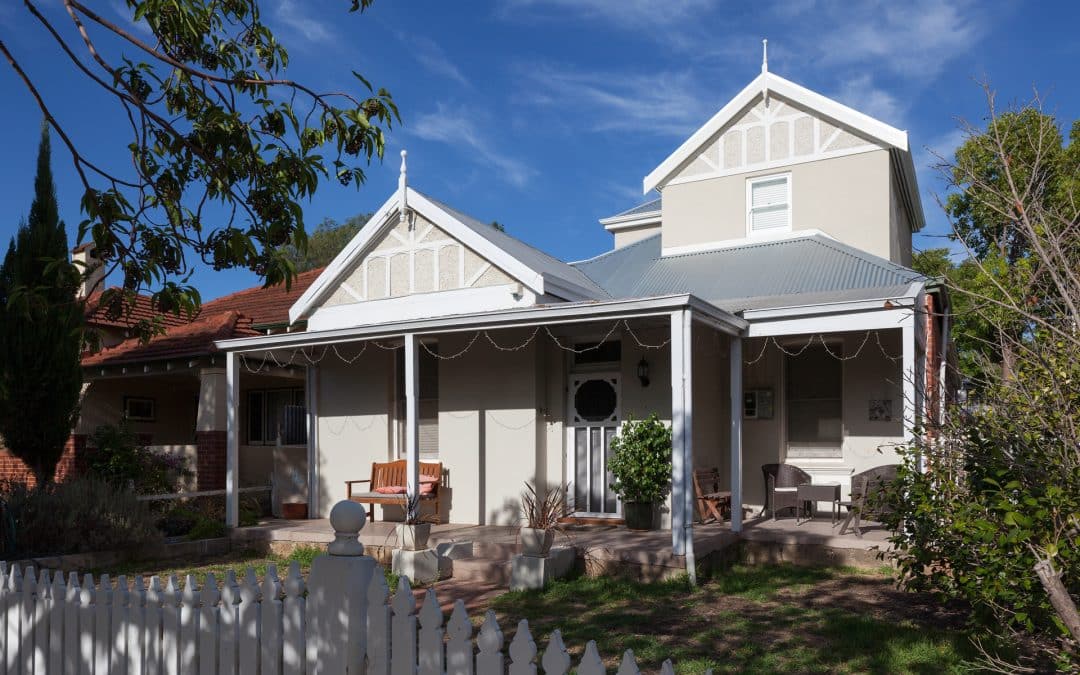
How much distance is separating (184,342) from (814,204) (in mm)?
11877

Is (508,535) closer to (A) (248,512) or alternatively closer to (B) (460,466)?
(B) (460,466)

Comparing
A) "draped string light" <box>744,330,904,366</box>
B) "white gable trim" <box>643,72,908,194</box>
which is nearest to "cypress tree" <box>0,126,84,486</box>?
"white gable trim" <box>643,72,908,194</box>

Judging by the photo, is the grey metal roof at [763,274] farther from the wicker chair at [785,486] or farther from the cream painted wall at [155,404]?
the cream painted wall at [155,404]

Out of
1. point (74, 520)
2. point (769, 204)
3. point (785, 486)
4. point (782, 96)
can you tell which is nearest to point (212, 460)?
point (74, 520)

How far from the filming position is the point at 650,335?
13234mm

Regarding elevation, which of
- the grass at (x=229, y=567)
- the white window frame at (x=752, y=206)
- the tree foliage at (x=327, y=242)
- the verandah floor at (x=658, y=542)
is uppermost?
the tree foliage at (x=327, y=242)

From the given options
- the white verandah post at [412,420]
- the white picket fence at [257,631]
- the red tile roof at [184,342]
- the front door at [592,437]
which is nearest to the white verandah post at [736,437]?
the front door at [592,437]

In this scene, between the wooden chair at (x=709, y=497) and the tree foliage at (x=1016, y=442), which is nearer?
the tree foliage at (x=1016, y=442)

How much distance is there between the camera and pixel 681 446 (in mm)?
9969

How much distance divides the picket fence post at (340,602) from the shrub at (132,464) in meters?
12.4

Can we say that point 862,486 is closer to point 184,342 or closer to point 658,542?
point 658,542

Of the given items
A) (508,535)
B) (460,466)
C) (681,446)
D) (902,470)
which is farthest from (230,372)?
(902,470)

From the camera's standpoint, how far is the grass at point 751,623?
674 cm

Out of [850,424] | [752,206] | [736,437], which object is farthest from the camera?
[752,206]
